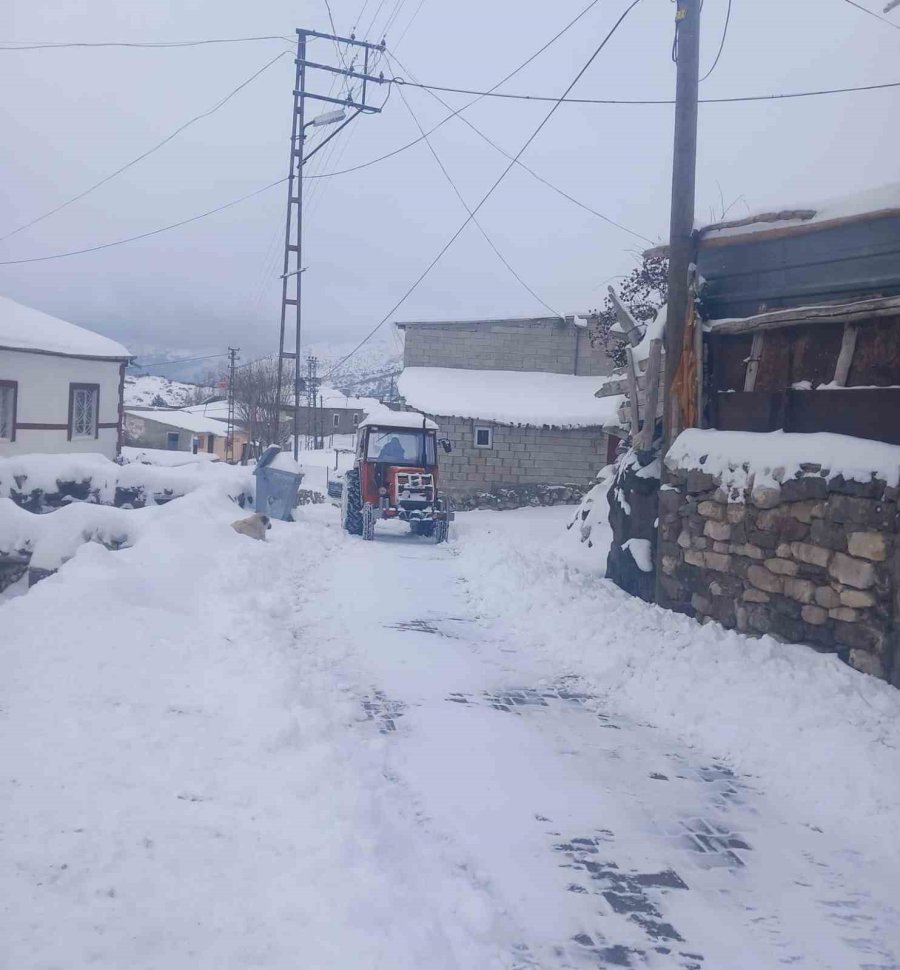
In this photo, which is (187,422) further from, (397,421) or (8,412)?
(397,421)

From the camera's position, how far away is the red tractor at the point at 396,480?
1836 centimetres

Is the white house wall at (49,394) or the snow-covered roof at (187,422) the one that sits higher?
the snow-covered roof at (187,422)

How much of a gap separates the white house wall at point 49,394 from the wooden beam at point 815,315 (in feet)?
61.8

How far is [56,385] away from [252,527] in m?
12.1

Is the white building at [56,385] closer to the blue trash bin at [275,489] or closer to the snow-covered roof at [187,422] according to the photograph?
the blue trash bin at [275,489]

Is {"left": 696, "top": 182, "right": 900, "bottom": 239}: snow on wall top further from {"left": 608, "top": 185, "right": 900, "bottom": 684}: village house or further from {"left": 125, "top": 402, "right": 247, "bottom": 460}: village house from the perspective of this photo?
{"left": 125, "top": 402, "right": 247, "bottom": 460}: village house

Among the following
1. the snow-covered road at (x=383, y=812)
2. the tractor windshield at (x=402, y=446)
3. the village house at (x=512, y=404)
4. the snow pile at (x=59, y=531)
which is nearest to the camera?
the snow-covered road at (x=383, y=812)

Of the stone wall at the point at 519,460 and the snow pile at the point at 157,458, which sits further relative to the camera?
the snow pile at the point at 157,458

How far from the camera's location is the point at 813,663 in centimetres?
709

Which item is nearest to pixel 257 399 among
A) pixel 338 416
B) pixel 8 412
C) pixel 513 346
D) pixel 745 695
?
pixel 338 416

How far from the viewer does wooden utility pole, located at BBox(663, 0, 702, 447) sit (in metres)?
10.2

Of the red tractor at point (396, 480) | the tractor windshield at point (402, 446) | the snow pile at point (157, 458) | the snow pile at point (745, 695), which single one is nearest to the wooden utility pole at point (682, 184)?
the snow pile at point (745, 695)

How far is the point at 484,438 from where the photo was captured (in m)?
27.1

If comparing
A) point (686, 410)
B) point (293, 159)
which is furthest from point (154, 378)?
point (686, 410)
